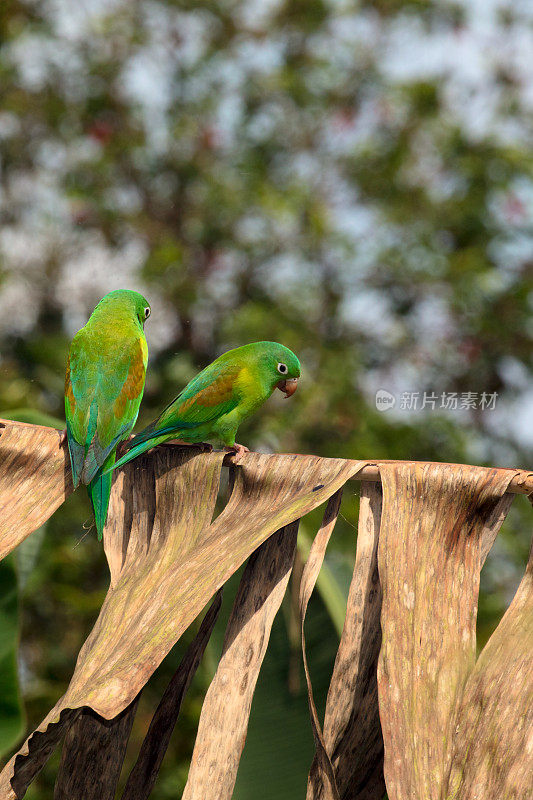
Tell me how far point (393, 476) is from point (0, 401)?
4011mm

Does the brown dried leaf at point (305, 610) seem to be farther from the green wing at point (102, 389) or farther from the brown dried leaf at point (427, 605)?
the green wing at point (102, 389)

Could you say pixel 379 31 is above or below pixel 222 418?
above

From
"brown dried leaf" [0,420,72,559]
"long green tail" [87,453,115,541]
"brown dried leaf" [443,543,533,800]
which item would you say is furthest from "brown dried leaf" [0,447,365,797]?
"brown dried leaf" [443,543,533,800]

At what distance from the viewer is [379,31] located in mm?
5840

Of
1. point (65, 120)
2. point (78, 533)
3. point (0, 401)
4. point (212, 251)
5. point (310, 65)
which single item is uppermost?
point (310, 65)

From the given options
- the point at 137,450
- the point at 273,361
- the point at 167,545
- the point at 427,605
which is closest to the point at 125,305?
the point at 273,361

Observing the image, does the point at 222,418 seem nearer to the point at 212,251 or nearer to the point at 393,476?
the point at 393,476

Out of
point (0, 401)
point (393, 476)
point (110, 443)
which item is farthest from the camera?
point (0, 401)

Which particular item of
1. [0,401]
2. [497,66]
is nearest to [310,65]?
[497,66]

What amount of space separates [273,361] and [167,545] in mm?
893

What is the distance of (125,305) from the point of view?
91.4 inches

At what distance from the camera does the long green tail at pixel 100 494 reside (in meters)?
1.72

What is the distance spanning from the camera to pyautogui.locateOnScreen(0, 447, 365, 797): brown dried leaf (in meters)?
Answer: 1.22

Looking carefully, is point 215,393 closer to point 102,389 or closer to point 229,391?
point 229,391
